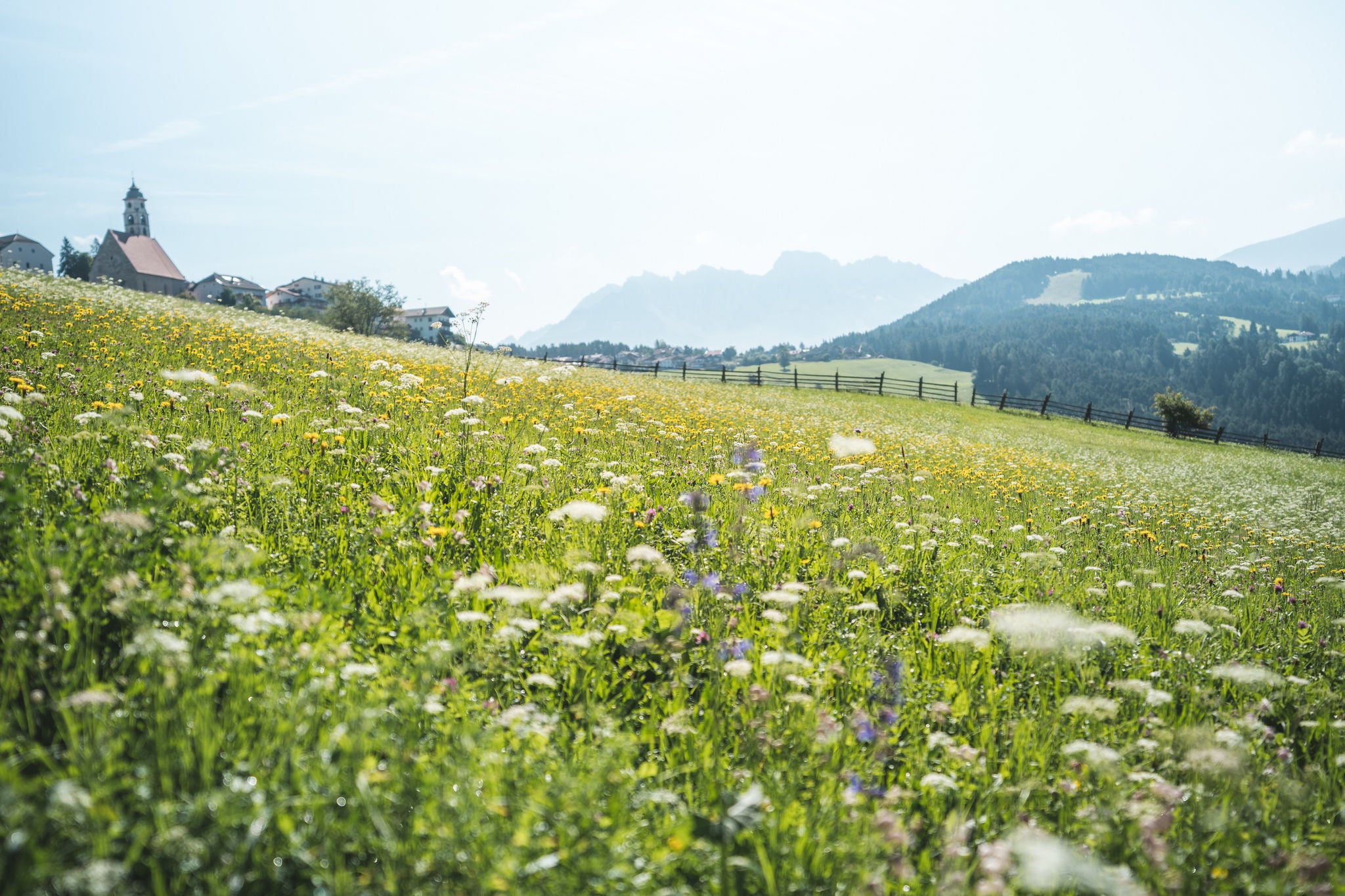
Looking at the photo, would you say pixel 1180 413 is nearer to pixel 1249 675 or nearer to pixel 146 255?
pixel 1249 675

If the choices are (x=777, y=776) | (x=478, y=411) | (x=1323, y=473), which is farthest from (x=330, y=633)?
(x=1323, y=473)

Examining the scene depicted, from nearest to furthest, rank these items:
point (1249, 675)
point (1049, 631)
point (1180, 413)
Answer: point (1249, 675) < point (1049, 631) < point (1180, 413)

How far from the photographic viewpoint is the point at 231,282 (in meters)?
146

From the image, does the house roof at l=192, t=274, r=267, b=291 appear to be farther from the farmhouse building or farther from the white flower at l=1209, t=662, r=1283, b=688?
the white flower at l=1209, t=662, r=1283, b=688

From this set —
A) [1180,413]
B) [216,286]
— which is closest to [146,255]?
[216,286]

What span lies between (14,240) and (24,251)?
7.93 feet

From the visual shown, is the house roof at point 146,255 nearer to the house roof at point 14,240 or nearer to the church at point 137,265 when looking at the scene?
the church at point 137,265

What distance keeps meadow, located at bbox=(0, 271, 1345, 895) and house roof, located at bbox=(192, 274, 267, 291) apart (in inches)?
6272

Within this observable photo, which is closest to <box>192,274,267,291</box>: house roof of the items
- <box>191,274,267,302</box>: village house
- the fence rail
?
<box>191,274,267,302</box>: village house

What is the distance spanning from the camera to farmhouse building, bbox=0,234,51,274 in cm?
13088

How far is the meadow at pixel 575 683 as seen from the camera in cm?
211

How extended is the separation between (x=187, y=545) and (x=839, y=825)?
2892 millimetres

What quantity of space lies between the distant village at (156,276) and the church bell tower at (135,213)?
145 mm

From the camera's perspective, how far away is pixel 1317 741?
3865mm
